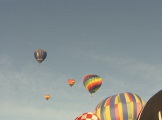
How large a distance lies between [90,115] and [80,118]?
1.52 ft

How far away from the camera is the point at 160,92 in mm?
4301

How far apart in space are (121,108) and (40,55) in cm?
2196

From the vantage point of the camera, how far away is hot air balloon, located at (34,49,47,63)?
165 ft

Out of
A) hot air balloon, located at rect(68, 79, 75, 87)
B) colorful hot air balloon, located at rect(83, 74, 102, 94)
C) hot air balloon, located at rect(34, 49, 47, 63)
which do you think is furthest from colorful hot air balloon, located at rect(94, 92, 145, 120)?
hot air balloon, located at rect(68, 79, 75, 87)

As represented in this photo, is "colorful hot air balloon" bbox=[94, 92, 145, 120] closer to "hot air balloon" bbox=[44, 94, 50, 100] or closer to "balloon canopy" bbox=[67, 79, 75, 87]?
"balloon canopy" bbox=[67, 79, 75, 87]

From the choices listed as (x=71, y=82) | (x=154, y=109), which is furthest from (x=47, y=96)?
(x=154, y=109)

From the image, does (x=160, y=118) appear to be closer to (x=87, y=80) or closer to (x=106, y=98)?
(x=106, y=98)

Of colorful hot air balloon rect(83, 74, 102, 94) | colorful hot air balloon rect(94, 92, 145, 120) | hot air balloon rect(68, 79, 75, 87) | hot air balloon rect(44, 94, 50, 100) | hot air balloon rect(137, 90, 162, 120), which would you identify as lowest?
hot air balloon rect(137, 90, 162, 120)

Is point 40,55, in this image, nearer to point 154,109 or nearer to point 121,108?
point 121,108

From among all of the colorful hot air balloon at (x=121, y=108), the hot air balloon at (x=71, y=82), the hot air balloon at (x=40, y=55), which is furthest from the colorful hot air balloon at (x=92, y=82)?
the hot air balloon at (x=71, y=82)

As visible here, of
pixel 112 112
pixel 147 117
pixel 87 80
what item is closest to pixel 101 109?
pixel 112 112

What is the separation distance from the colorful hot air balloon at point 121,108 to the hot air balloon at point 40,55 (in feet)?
63.6

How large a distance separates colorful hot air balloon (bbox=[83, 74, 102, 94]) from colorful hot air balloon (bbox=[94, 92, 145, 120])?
938 centimetres

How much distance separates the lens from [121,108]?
3397cm
